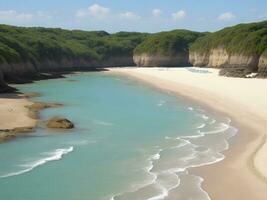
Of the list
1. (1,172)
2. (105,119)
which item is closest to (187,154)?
(1,172)

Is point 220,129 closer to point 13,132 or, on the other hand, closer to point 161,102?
point 13,132

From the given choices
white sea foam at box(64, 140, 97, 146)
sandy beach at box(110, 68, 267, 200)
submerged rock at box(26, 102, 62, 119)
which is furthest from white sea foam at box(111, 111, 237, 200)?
submerged rock at box(26, 102, 62, 119)

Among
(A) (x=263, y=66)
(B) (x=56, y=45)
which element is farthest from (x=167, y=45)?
(A) (x=263, y=66)

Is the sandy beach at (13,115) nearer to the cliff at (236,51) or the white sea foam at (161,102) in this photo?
the white sea foam at (161,102)

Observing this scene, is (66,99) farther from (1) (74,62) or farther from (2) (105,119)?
(1) (74,62)

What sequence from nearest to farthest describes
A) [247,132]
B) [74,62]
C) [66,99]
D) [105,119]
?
[247,132]
[105,119]
[66,99]
[74,62]

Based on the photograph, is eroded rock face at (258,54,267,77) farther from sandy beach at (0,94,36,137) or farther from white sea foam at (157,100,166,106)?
sandy beach at (0,94,36,137)

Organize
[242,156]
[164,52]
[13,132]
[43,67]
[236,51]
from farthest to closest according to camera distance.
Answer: [164,52]
[43,67]
[236,51]
[13,132]
[242,156]

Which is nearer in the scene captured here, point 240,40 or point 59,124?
point 59,124
